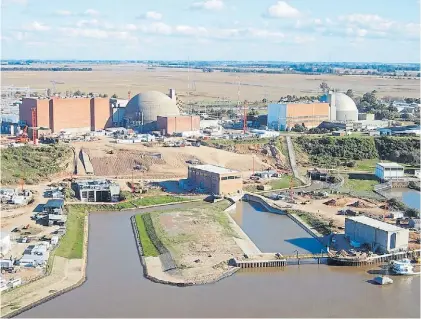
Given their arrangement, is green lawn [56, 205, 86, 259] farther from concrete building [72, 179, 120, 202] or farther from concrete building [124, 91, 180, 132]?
concrete building [124, 91, 180, 132]

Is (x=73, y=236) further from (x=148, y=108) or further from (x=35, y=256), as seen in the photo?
(x=148, y=108)

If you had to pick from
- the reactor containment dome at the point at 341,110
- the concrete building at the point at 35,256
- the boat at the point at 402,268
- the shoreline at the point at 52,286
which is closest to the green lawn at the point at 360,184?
the boat at the point at 402,268

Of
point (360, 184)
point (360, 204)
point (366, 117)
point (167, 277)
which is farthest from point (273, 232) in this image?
point (366, 117)

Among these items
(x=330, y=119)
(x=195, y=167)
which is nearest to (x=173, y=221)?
(x=195, y=167)

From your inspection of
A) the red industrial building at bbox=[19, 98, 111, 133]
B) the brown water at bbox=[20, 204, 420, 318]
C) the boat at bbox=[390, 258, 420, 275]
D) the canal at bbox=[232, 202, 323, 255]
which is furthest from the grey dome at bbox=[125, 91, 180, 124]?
the boat at bbox=[390, 258, 420, 275]

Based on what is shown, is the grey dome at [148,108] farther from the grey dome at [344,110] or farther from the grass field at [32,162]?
the grey dome at [344,110]
